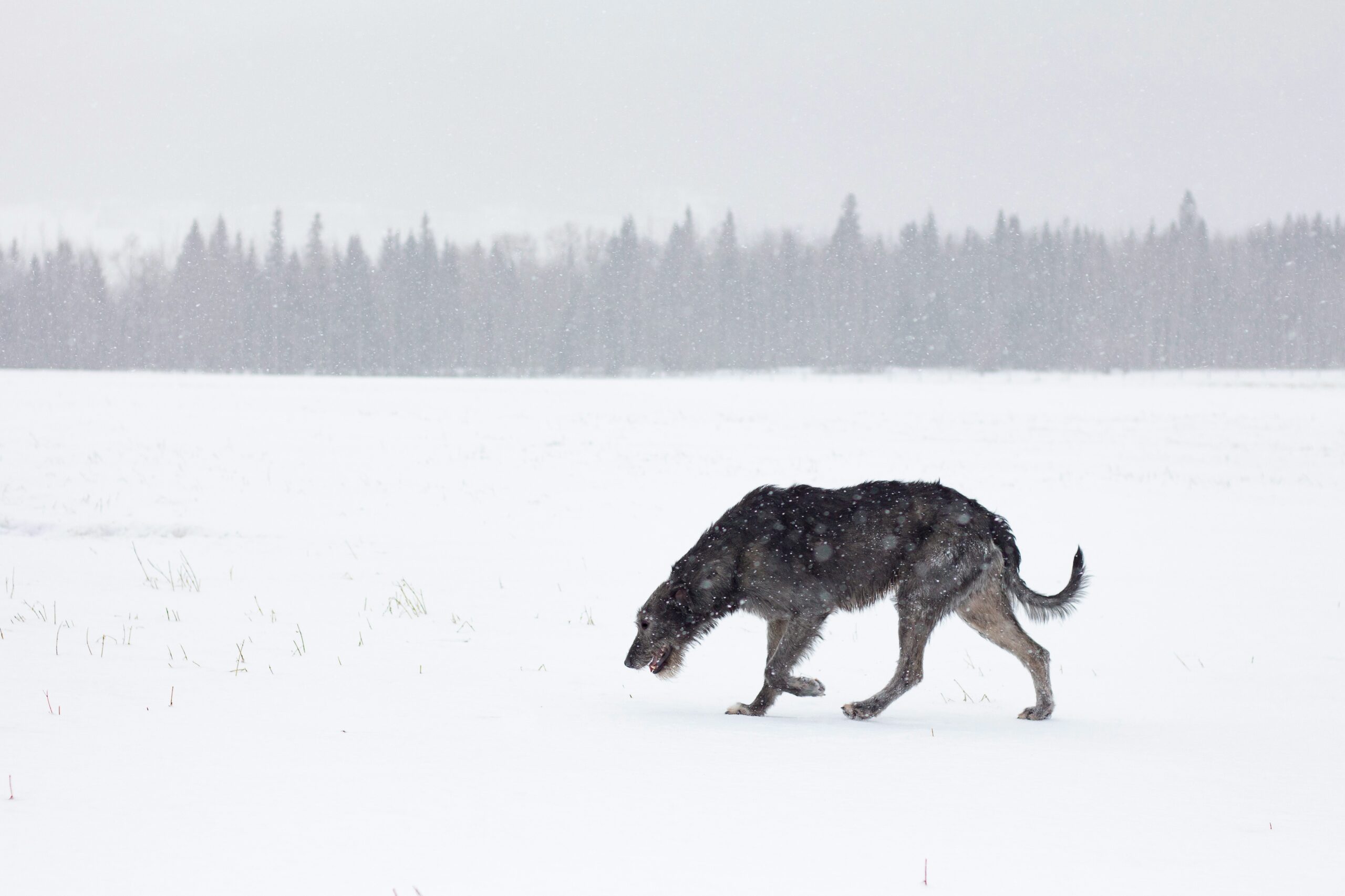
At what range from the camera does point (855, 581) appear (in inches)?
251

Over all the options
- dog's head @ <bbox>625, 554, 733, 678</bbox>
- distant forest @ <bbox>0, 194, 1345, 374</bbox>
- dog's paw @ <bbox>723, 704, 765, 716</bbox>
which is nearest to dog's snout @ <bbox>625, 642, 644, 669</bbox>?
dog's head @ <bbox>625, 554, 733, 678</bbox>

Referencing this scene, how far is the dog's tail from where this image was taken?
6449 mm

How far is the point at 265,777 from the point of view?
4207mm

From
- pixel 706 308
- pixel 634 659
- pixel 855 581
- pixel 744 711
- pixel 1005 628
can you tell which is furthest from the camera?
pixel 706 308

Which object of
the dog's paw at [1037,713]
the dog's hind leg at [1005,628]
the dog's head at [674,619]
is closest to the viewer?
the dog's paw at [1037,713]

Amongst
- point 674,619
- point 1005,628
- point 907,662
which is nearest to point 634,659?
point 674,619

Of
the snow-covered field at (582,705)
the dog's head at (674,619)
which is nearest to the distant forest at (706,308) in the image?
the snow-covered field at (582,705)

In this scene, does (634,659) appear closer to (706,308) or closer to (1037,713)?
(1037,713)

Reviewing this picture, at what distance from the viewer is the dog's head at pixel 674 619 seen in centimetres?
662

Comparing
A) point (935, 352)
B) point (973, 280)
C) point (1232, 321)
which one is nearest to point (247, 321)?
point (935, 352)

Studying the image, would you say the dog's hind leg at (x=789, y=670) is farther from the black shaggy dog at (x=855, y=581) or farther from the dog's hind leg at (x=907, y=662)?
the dog's hind leg at (x=907, y=662)

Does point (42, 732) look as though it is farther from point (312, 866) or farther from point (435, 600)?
point (435, 600)

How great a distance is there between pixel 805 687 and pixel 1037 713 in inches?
50.9

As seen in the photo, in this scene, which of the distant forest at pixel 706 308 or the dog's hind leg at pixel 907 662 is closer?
the dog's hind leg at pixel 907 662
